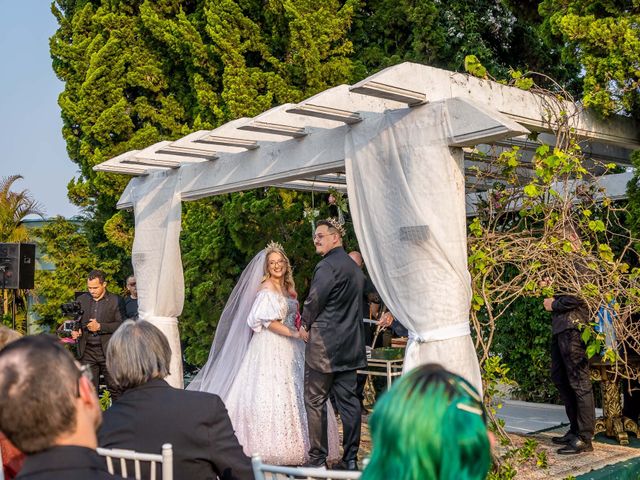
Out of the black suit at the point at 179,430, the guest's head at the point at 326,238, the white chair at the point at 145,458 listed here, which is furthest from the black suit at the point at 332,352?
the white chair at the point at 145,458

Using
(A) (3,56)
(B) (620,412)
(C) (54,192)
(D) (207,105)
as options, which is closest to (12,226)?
(C) (54,192)

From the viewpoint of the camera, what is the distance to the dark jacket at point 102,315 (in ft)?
25.6

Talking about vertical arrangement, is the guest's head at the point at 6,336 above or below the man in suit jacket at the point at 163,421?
above

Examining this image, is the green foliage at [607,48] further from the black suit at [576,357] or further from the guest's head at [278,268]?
the guest's head at [278,268]

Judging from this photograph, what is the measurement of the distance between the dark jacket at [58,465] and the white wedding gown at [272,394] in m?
4.15

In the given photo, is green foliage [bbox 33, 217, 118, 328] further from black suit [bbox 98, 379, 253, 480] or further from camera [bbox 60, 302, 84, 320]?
black suit [bbox 98, 379, 253, 480]

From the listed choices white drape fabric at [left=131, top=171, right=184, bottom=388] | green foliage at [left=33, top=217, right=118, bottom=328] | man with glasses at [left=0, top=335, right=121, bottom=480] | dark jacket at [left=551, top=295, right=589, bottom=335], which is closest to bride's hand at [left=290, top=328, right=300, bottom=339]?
white drape fabric at [left=131, top=171, right=184, bottom=388]

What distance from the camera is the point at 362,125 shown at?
17.2 ft

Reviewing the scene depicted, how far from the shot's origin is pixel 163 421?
271 centimetres

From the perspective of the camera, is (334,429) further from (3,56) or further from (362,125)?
(3,56)

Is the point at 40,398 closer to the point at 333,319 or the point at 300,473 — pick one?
the point at 300,473

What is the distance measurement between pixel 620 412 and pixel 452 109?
10.5ft

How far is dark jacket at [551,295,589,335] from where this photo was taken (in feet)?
19.0

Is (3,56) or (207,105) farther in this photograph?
(3,56)
